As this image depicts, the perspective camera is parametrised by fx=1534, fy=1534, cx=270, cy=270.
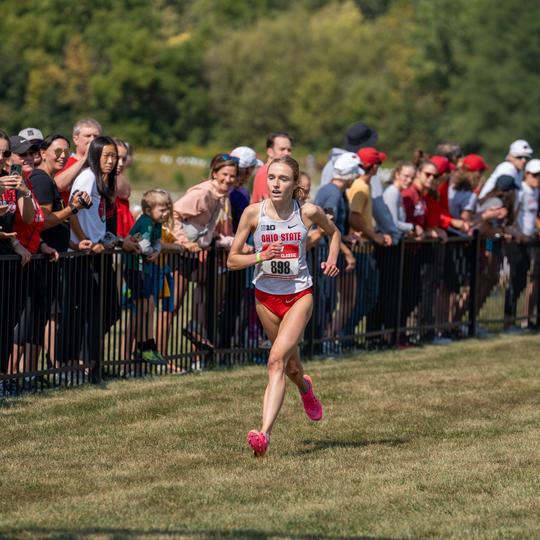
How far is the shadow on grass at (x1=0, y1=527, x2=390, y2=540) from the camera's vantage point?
8.27 m

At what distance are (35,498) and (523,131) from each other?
88132 mm

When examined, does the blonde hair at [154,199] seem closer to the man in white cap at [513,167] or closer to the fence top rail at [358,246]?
the fence top rail at [358,246]

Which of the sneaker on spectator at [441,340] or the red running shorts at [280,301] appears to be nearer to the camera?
the red running shorts at [280,301]

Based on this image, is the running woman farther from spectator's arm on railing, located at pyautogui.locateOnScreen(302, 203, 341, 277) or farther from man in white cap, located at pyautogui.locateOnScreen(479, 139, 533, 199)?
man in white cap, located at pyautogui.locateOnScreen(479, 139, 533, 199)

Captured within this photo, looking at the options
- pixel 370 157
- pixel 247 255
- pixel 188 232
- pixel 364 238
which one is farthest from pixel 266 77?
pixel 247 255

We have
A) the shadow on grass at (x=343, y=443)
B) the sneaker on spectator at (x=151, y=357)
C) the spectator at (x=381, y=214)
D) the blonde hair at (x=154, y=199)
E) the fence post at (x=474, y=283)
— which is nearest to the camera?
the shadow on grass at (x=343, y=443)

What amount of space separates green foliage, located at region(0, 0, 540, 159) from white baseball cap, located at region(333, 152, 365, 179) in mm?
84995

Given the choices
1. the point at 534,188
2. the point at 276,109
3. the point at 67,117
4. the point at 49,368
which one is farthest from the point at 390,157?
the point at 49,368

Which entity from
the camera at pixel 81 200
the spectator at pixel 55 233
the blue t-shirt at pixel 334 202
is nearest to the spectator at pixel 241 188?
the blue t-shirt at pixel 334 202

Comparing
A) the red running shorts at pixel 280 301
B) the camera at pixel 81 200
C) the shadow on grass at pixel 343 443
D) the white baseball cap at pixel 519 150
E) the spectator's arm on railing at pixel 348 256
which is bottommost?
the shadow on grass at pixel 343 443

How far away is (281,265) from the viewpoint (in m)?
10.9

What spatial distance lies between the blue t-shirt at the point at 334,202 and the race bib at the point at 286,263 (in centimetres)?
447

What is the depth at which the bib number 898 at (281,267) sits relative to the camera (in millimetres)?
10906

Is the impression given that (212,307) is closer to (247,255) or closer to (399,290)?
(399,290)
